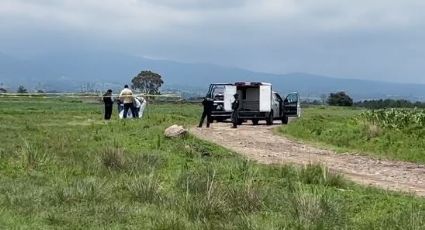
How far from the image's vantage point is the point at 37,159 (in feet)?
48.5

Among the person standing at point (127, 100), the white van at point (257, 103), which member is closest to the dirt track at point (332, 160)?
the person standing at point (127, 100)

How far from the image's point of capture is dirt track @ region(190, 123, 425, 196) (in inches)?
572

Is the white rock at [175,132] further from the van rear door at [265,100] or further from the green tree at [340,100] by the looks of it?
the green tree at [340,100]

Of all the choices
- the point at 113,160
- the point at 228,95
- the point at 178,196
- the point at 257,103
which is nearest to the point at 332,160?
the point at 113,160

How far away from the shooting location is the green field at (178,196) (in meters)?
9.44

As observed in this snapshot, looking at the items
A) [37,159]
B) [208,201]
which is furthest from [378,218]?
[37,159]

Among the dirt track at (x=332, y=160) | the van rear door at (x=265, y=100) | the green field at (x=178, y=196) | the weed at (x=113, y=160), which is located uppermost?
the van rear door at (x=265, y=100)

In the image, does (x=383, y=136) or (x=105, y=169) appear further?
(x=383, y=136)

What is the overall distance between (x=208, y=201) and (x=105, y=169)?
4.50 meters

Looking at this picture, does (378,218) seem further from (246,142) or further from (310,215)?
(246,142)

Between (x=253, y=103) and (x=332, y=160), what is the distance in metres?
17.2

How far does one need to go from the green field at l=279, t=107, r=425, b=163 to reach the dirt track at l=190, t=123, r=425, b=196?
3.94ft

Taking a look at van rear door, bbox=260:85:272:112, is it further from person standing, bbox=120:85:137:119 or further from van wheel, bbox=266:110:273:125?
person standing, bbox=120:85:137:119

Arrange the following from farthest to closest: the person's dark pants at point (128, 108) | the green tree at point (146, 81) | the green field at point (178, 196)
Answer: the green tree at point (146, 81), the person's dark pants at point (128, 108), the green field at point (178, 196)
